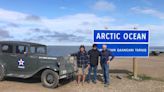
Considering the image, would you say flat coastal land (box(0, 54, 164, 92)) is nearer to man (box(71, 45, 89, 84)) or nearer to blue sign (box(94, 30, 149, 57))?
man (box(71, 45, 89, 84))

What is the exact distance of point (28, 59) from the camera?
1544cm

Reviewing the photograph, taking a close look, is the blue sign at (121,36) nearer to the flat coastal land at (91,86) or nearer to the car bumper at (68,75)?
the flat coastal land at (91,86)

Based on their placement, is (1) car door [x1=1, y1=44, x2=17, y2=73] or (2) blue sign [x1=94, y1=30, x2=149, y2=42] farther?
(2) blue sign [x1=94, y1=30, x2=149, y2=42]

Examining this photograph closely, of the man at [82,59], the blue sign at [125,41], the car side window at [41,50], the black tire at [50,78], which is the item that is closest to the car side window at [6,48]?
the car side window at [41,50]

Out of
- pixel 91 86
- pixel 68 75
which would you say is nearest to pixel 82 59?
pixel 68 75

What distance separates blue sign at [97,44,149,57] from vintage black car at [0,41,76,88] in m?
3.32

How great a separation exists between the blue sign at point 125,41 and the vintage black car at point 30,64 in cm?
304

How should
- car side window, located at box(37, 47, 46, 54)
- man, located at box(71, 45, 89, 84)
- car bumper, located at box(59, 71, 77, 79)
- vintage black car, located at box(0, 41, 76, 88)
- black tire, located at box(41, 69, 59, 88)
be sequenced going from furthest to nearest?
car side window, located at box(37, 47, 46, 54) → man, located at box(71, 45, 89, 84) → car bumper, located at box(59, 71, 77, 79) → vintage black car, located at box(0, 41, 76, 88) → black tire, located at box(41, 69, 59, 88)

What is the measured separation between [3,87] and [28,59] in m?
1.76

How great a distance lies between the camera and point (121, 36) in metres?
18.5

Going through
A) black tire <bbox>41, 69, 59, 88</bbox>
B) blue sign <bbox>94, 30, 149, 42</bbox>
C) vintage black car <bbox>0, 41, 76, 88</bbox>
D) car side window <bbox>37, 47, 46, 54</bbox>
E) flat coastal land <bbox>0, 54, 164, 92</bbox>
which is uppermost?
blue sign <bbox>94, 30, 149, 42</bbox>

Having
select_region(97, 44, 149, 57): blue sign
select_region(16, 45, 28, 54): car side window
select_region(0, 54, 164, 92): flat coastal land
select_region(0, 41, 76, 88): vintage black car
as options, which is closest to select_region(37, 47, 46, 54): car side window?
select_region(0, 41, 76, 88): vintage black car

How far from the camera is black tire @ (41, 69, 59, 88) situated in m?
14.7

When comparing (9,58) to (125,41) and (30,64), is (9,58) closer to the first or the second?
(30,64)
